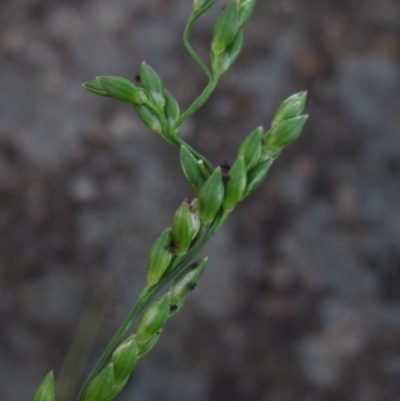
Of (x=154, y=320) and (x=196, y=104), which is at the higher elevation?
(x=196, y=104)

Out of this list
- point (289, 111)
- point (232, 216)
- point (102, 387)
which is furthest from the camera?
point (232, 216)

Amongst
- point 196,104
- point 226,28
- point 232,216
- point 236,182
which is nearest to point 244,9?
point 226,28

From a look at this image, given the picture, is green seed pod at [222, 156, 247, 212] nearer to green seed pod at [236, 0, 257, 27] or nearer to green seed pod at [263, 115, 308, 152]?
green seed pod at [263, 115, 308, 152]

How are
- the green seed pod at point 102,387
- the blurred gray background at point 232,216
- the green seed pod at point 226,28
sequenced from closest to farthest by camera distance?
the green seed pod at point 102,387 → the green seed pod at point 226,28 → the blurred gray background at point 232,216

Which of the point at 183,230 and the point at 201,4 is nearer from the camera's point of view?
the point at 183,230

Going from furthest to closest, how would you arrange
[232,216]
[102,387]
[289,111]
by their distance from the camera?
1. [232,216]
2. [289,111]
3. [102,387]

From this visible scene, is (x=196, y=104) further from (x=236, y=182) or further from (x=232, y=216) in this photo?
(x=232, y=216)

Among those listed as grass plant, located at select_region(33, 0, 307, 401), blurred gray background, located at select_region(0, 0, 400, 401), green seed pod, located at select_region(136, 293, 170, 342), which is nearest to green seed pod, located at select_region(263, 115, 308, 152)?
grass plant, located at select_region(33, 0, 307, 401)

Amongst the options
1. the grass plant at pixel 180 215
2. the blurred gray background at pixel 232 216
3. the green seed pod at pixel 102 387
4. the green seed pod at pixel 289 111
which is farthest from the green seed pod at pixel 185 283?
the blurred gray background at pixel 232 216

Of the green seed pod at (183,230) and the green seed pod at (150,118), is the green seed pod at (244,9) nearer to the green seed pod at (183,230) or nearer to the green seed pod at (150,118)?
the green seed pod at (150,118)
